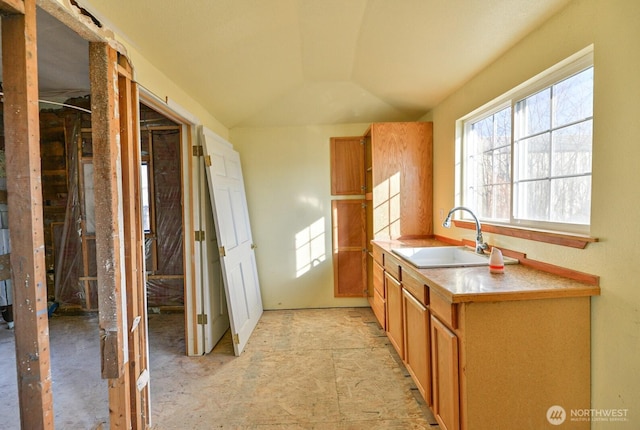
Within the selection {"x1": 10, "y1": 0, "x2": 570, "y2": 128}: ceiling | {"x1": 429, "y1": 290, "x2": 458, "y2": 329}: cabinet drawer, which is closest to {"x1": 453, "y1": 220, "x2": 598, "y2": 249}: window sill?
{"x1": 429, "y1": 290, "x2": 458, "y2": 329}: cabinet drawer

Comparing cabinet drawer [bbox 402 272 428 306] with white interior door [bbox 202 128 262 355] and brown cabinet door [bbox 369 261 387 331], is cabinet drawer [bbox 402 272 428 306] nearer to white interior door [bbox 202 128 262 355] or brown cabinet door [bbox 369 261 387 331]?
brown cabinet door [bbox 369 261 387 331]

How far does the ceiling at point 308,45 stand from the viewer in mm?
1643

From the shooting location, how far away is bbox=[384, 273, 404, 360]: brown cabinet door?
2238 mm

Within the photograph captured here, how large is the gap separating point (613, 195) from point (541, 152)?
558 mm

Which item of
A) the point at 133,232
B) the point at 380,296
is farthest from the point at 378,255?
the point at 133,232


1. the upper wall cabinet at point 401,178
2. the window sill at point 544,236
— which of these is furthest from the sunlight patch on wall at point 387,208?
the window sill at point 544,236

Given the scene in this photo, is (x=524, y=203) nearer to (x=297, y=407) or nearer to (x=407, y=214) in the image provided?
(x=407, y=214)

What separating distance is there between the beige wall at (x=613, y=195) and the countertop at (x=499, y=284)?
0.12 m

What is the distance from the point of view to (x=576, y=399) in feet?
4.46

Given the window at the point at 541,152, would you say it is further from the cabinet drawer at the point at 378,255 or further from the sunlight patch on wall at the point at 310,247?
the sunlight patch on wall at the point at 310,247

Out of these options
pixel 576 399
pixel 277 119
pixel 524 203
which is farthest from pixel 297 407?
pixel 277 119

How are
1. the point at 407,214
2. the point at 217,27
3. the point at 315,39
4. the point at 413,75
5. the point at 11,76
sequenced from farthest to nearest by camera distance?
the point at 407,214, the point at 413,75, the point at 315,39, the point at 217,27, the point at 11,76

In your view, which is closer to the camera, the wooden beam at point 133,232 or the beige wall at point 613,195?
the beige wall at point 613,195

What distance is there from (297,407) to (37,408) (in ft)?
4.38
